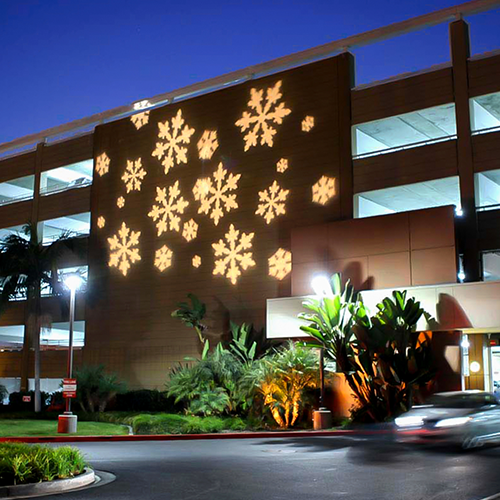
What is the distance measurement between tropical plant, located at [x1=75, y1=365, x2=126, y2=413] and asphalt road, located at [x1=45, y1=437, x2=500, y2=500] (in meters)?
15.4

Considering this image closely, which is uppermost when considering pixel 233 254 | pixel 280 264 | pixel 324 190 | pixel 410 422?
pixel 324 190

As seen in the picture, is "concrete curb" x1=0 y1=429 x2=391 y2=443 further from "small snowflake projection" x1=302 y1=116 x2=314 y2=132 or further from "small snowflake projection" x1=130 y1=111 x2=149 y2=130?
"small snowflake projection" x1=130 y1=111 x2=149 y2=130

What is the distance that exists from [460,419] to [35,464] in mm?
9814

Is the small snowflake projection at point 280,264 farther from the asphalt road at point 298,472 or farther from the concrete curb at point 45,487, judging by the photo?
the concrete curb at point 45,487

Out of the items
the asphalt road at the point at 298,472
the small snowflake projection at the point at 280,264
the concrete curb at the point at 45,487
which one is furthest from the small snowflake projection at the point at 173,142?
the concrete curb at the point at 45,487

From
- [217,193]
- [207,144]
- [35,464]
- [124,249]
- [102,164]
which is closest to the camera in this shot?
[35,464]

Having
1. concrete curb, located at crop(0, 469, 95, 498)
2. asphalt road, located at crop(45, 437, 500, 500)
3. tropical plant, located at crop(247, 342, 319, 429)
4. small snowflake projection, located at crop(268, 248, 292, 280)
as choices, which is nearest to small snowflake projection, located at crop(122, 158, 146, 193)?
small snowflake projection, located at crop(268, 248, 292, 280)

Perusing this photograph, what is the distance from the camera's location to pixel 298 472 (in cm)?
1429

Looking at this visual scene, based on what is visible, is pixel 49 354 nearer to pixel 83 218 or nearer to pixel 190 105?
pixel 83 218

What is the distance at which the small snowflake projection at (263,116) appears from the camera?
36.7m

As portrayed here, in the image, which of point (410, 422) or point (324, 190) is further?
point (324, 190)

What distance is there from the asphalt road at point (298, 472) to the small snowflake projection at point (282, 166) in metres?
17.7

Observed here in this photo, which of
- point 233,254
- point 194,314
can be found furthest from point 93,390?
point 233,254

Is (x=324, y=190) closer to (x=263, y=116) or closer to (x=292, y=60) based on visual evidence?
(x=263, y=116)
